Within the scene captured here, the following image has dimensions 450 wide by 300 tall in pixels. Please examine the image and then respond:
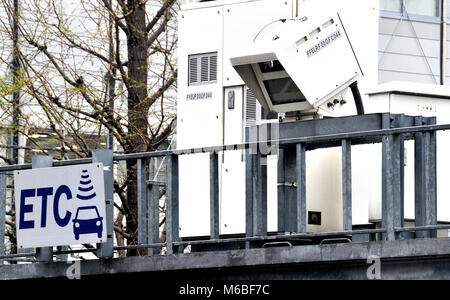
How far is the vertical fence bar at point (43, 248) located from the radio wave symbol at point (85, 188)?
0.65 meters

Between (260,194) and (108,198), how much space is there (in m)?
1.64

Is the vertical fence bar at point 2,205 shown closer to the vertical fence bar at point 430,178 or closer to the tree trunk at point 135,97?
the vertical fence bar at point 430,178

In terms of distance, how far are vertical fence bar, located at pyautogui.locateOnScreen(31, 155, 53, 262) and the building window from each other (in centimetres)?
2608

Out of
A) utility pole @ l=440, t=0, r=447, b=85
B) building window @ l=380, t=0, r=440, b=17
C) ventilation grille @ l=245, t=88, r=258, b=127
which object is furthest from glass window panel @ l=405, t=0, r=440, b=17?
ventilation grille @ l=245, t=88, r=258, b=127

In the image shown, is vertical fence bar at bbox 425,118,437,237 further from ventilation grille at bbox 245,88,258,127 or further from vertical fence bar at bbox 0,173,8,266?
vertical fence bar at bbox 0,173,8,266

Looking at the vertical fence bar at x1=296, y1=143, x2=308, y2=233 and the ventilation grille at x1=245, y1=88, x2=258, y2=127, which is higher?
the ventilation grille at x1=245, y1=88, x2=258, y2=127

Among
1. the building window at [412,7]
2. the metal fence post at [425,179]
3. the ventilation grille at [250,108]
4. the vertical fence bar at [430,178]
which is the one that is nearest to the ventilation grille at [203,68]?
the ventilation grille at [250,108]

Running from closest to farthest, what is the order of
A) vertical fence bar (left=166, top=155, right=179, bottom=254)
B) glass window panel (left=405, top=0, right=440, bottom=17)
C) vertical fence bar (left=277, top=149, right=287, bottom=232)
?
vertical fence bar (left=277, top=149, right=287, bottom=232) → vertical fence bar (left=166, top=155, right=179, bottom=254) → glass window panel (left=405, top=0, right=440, bottom=17)

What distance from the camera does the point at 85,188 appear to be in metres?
11.5

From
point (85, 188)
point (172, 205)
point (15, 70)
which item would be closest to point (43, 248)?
point (85, 188)

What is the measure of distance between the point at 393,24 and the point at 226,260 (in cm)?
2779

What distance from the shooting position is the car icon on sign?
11453 mm

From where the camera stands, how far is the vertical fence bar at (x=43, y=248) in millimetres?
11875

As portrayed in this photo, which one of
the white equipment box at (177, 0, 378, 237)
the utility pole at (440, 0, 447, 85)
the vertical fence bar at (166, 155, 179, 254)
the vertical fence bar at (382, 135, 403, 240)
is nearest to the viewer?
the vertical fence bar at (382, 135, 403, 240)
